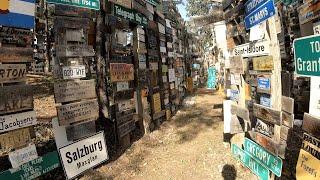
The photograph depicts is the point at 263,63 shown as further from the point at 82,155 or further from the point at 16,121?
the point at 16,121

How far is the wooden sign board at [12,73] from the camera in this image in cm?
497

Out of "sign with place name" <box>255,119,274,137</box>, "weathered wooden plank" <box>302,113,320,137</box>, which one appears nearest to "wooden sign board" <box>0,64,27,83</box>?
"sign with place name" <box>255,119,274,137</box>

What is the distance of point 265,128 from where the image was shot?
5398 millimetres

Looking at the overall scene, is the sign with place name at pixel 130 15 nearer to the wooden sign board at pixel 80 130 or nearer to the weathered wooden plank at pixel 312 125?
the wooden sign board at pixel 80 130

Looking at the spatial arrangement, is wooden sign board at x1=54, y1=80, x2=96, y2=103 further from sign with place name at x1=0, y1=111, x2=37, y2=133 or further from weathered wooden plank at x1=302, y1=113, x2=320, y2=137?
weathered wooden plank at x1=302, y1=113, x2=320, y2=137

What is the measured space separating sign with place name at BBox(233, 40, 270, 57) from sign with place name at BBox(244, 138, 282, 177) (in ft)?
4.85

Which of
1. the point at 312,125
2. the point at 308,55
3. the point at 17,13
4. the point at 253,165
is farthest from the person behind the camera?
the point at 17,13

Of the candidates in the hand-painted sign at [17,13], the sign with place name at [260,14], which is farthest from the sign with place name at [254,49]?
the hand-painted sign at [17,13]

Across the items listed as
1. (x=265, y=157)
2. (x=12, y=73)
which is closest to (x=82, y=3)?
(x=12, y=73)

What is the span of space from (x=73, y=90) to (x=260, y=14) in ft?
11.7

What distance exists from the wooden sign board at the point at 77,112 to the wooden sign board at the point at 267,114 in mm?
3153

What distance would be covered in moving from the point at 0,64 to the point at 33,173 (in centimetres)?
179

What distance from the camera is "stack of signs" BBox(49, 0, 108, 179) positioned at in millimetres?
5883

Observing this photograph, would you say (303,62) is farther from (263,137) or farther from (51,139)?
(51,139)
